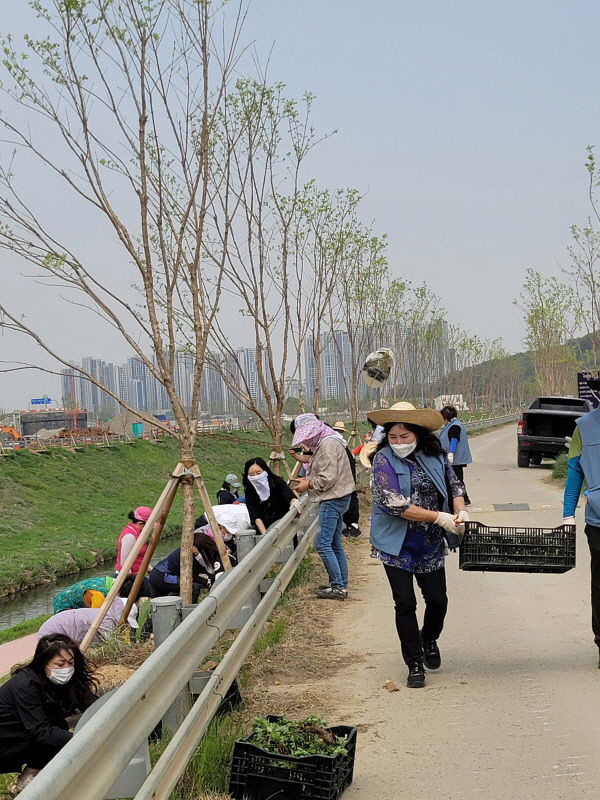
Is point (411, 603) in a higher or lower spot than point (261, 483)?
lower

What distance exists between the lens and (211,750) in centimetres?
478

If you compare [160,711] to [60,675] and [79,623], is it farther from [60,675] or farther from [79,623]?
[79,623]

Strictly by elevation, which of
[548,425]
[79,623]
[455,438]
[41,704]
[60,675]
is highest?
[455,438]

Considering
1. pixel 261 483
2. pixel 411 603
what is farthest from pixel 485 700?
pixel 261 483

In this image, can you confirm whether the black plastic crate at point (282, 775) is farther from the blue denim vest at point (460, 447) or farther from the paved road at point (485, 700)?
the blue denim vest at point (460, 447)

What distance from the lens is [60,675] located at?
527 cm

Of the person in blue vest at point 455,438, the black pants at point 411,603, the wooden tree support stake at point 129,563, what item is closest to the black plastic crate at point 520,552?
the black pants at point 411,603

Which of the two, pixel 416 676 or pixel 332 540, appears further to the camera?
pixel 332 540

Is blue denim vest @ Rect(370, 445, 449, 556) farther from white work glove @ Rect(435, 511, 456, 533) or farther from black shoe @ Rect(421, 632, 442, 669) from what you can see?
black shoe @ Rect(421, 632, 442, 669)

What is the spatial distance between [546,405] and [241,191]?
1781cm

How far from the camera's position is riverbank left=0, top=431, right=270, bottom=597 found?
2802 cm

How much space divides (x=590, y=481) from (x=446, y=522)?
40.0 inches

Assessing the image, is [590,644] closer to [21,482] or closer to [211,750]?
[211,750]

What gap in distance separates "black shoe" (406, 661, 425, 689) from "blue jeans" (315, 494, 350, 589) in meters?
3.15
